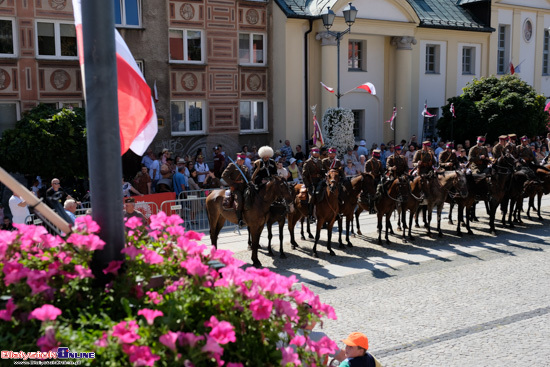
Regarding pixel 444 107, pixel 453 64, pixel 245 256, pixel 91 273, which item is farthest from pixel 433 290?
pixel 453 64

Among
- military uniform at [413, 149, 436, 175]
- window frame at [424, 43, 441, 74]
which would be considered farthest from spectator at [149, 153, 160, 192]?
window frame at [424, 43, 441, 74]

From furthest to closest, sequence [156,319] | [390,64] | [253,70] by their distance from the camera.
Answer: [390,64] → [253,70] → [156,319]

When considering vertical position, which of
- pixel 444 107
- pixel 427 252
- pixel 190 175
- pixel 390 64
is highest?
pixel 390 64

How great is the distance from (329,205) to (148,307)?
11.4 meters

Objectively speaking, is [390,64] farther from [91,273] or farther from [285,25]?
[91,273]

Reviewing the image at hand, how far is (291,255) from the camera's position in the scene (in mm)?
14234

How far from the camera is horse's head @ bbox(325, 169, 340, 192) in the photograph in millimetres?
14000

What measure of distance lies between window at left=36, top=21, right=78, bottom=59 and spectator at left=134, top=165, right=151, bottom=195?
6.80 metres

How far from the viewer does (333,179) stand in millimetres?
14031

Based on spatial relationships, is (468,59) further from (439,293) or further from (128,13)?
(439,293)

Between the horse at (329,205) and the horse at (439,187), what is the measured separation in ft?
10.4

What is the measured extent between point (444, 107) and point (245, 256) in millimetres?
18778

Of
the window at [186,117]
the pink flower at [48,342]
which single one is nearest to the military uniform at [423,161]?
the window at [186,117]

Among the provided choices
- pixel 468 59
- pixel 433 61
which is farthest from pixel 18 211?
pixel 468 59
